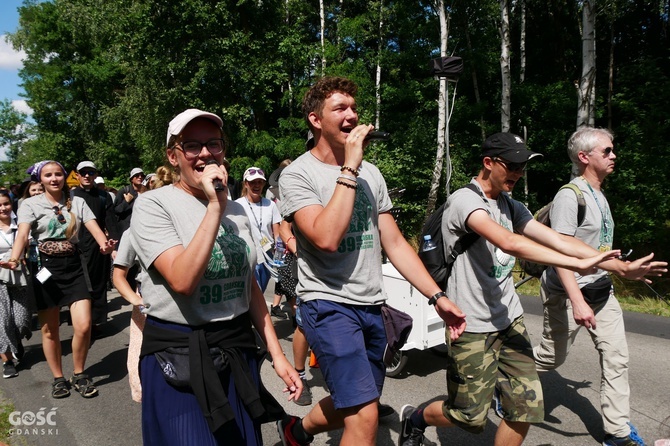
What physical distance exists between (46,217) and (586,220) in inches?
182

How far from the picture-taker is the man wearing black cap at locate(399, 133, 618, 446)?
277cm

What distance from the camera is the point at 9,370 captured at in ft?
17.8

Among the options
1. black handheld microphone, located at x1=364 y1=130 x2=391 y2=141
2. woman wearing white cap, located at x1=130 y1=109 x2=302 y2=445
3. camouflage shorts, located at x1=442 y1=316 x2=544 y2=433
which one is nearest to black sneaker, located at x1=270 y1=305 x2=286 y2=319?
camouflage shorts, located at x1=442 y1=316 x2=544 y2=433

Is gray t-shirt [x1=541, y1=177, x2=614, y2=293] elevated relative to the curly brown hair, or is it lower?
lower

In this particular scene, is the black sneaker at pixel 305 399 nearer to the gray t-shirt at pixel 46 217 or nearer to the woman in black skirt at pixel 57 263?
the woman in black skirt at pixel 57 263

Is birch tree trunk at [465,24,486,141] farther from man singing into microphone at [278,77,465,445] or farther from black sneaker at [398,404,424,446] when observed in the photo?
man singing into microphone at [278,77,465,445]

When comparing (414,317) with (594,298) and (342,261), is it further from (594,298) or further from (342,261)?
(342,261)

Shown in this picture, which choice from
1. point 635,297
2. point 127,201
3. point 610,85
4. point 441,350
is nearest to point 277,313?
point 441,350

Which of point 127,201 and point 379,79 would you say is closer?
point 127,201

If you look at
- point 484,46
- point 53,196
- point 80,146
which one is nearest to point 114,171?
point 80,146

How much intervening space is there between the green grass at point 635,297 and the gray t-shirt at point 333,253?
20.7 feet

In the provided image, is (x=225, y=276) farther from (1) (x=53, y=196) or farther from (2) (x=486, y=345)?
(1) (x=53, y=196)

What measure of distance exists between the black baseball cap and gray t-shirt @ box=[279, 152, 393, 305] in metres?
0.84

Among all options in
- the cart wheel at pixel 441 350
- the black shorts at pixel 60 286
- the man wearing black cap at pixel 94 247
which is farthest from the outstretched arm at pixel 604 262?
the man wearing black cap at pixel 94 247
